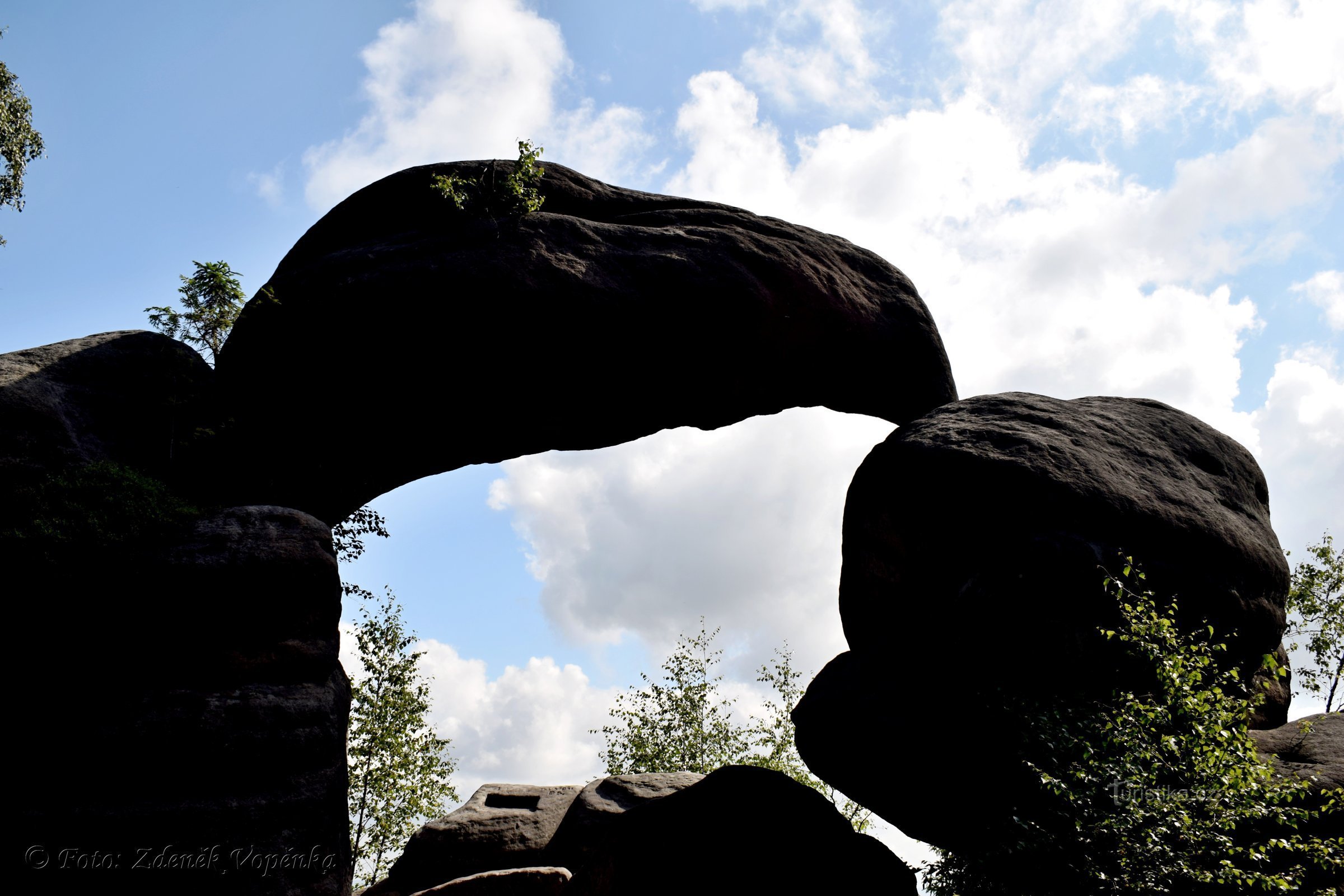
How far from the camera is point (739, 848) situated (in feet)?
32.4

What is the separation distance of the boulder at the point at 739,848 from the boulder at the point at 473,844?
269cm

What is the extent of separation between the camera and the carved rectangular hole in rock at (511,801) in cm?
1377

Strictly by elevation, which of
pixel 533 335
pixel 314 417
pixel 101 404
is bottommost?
pixel 101 404

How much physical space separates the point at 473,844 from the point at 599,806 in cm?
221

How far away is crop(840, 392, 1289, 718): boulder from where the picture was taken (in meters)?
9.31

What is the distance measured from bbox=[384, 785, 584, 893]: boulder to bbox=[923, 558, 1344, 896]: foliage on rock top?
654 cm

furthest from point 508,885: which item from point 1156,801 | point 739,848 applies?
point 1156,801

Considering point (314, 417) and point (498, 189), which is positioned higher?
point (498, 189)

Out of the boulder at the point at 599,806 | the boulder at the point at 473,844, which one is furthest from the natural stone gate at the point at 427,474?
the boulder at the point at 473,844

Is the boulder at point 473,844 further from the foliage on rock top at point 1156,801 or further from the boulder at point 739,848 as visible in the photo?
the foliage on rock top at point 1156,801

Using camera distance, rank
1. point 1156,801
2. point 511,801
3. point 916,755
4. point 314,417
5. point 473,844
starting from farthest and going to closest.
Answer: point 511,801 → point 473,844 → point 314,417 → point 916,755 → point 1156,801

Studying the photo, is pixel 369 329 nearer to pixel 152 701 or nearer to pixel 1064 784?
pixel 152 701

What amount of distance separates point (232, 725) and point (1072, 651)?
874 centimetres

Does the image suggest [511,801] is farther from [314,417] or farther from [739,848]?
[314,417]
